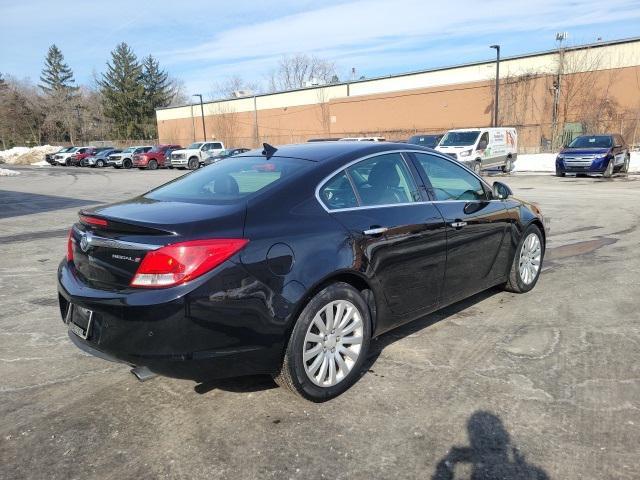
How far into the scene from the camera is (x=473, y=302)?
5.26 metres

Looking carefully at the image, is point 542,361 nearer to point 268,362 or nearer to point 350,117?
point 268,362

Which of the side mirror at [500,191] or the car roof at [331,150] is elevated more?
the car roof at [331,150]

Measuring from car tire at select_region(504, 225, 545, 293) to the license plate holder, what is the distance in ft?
12.9

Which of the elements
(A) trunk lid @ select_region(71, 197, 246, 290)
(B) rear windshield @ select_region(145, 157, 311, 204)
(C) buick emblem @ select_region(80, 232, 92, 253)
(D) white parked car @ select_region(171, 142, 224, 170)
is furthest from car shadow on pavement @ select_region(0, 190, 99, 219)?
(D) white parked car @ select_region(171, 142, 224, 170)

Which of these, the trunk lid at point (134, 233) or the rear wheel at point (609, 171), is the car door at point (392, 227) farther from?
the rear wheel at point (609, 171)

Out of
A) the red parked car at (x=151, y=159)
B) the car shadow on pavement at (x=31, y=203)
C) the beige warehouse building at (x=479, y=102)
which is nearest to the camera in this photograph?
the car shadow on pavement at (x=31, y=203)

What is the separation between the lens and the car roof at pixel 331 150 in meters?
3.85

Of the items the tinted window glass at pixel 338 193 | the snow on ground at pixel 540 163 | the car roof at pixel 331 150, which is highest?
the car roof at pixel 331 150

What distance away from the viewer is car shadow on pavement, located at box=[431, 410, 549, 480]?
2.63 metres

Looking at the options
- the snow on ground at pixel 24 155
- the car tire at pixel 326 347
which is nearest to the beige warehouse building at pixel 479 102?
the snow on ground at pixel 24 155

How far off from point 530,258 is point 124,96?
277 ft

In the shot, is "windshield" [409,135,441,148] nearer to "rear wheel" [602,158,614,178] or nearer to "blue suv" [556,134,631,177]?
"blue suv" [556,134,631,177]

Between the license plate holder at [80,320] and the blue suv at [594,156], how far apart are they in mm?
20352

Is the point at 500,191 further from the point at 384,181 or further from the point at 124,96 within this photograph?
the point at 124,96
